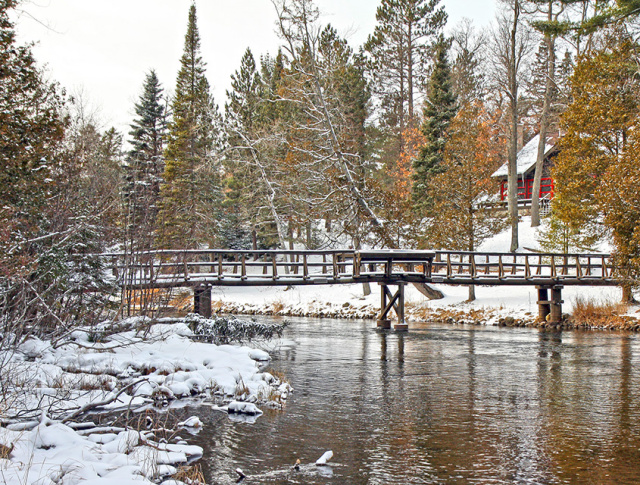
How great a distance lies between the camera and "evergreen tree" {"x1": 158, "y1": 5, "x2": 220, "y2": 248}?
36.2 m

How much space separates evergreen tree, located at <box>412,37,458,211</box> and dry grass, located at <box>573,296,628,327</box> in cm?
1256

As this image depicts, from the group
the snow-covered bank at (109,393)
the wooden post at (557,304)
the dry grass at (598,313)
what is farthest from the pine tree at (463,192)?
the snow-covered bank at (109,393)

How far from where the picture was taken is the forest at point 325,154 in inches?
488

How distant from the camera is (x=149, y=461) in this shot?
6.28 meters

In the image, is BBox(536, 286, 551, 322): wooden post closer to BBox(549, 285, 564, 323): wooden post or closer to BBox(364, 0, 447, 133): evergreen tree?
BBox(549, 285, 564, 323): wooden post

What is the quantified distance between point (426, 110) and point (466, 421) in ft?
95.2

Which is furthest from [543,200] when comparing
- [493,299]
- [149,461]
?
[149,461]

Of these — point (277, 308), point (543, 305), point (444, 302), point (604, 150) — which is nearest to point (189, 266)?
point (277, 308)

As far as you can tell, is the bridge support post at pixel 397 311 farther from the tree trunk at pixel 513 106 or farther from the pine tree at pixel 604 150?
the tree trunk at pixel 513 106

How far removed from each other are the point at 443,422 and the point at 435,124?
28.8 meters

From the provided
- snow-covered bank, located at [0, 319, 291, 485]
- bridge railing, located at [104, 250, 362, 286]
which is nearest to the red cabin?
bridge railing, located at [104, 250, 362, 286]

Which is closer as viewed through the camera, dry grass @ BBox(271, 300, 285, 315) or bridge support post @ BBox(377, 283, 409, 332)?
bridge support post @ BBox(377, 283, 409, 332)

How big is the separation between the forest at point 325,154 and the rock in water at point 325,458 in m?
4.61

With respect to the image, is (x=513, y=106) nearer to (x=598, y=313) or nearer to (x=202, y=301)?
(x=598, y=313)
